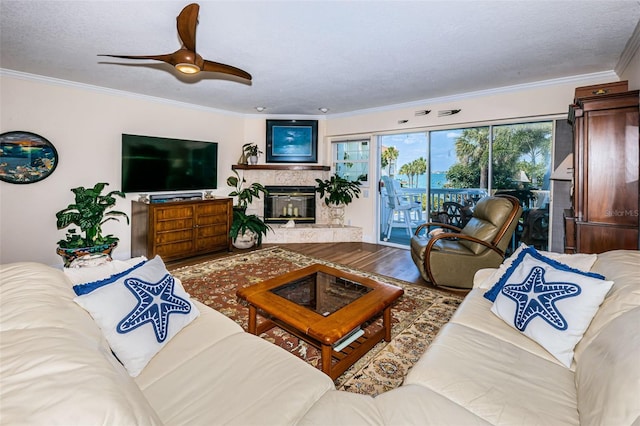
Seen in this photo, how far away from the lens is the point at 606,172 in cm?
246

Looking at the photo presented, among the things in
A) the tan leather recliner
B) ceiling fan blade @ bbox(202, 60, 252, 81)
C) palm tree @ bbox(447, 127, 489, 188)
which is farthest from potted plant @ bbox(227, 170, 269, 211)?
palm tree @ bbox(447, 127, 489, 188)

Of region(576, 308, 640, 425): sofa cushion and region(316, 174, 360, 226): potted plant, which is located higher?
region(316, 174, 360, 226): potted plant

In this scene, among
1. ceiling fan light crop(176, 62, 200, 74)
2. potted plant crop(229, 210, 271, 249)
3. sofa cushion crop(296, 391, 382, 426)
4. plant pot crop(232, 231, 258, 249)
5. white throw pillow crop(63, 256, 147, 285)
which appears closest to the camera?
sofa cushion crop(296, 391, 382, 426)

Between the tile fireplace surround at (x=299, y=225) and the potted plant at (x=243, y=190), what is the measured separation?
0.42ft

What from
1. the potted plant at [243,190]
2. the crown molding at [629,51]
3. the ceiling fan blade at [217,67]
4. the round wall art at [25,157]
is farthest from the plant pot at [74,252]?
the crown molding at [629,51]

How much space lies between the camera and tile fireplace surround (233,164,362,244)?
5590 millimetres

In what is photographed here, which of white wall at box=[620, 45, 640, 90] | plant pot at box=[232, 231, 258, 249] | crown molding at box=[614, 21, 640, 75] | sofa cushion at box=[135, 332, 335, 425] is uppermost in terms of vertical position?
crown molding at box=[614, 21, 640, 75]

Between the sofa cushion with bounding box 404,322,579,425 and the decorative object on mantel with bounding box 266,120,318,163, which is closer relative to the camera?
the sofa cushion with bounding box 404,322,579,425

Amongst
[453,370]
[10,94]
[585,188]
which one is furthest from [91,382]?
[10,94]

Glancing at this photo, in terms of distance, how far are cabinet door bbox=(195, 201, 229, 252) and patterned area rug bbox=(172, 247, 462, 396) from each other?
1.79 feet

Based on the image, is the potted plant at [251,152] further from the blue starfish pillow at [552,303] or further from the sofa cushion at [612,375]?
the sofa cushion at [612,375]

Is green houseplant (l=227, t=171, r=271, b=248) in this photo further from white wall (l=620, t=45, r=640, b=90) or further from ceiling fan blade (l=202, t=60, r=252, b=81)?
white wall (l=620, t=45, r=640, b=90)

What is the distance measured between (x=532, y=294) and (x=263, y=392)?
1.47m

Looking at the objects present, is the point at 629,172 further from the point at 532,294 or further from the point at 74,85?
the point at 74,85
